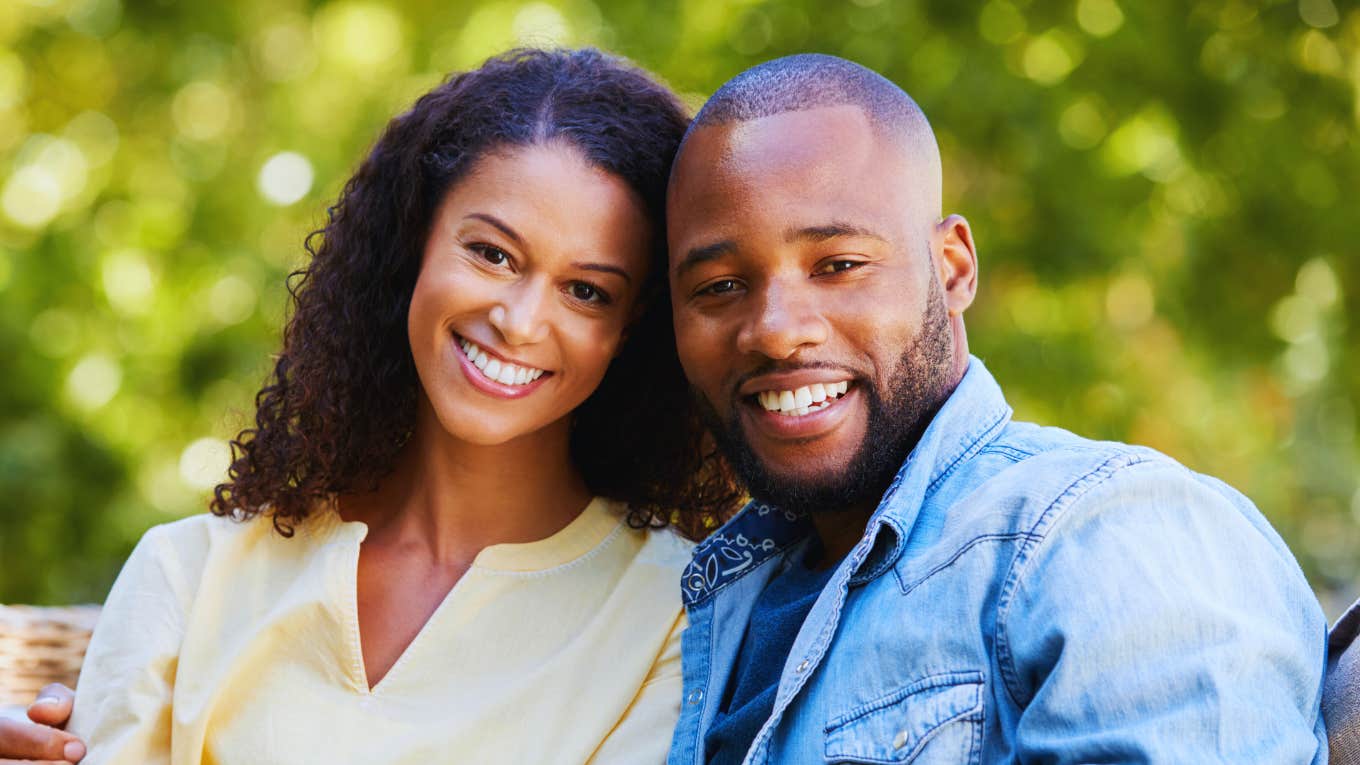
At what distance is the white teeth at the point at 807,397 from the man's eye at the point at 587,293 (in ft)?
1.63

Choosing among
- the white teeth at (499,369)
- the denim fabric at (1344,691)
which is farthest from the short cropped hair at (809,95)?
the denim fabric at (1344,691)

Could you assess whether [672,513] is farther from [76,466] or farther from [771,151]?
[76,466]

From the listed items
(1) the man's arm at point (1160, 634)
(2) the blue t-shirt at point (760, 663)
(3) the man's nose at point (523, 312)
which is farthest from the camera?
(3) the man's nose at point (523, 312)

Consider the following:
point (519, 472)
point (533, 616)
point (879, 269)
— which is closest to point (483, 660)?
point (533, 616)

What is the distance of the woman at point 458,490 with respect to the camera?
2.47m

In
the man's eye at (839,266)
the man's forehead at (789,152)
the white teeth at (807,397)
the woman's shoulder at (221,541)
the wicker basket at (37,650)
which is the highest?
the man's forehead at (789,152)

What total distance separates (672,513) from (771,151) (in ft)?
3.13

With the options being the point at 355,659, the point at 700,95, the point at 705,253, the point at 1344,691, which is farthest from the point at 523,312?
the point at 700,95

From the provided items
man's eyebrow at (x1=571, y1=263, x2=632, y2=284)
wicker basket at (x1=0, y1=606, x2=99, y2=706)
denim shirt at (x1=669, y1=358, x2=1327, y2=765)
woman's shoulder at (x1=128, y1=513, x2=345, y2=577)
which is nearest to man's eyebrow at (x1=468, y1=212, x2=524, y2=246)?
man's eyebrow at (x1=571, y1=263, x2=632, y2=284)

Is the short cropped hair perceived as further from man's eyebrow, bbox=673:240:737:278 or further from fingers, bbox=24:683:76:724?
fingers, bbox=24:683:76:724

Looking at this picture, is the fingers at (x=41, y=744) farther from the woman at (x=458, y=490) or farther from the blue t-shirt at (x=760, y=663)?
the blue t-shirt at (x=760, y=663)

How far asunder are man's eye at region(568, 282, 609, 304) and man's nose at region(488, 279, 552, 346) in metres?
0.07

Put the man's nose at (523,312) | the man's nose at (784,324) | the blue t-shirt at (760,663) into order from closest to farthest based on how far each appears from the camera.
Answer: the man's nose at (784,324), the blue t-shirt at (760,663), the man's nose at (523,312)

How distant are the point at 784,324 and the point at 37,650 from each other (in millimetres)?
1696
